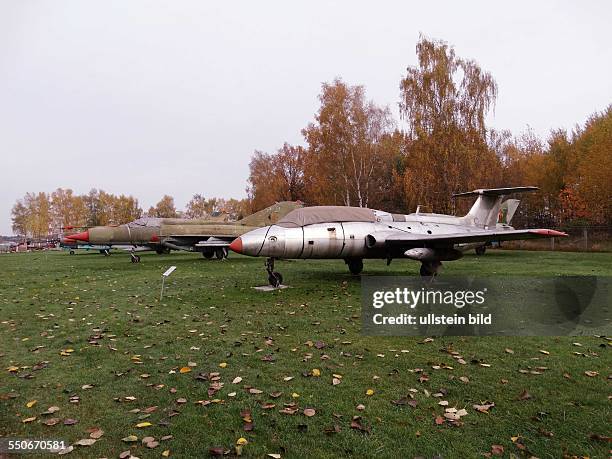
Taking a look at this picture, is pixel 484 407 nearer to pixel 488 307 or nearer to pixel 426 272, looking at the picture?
pixel 488 307

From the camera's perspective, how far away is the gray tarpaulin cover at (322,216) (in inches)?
426

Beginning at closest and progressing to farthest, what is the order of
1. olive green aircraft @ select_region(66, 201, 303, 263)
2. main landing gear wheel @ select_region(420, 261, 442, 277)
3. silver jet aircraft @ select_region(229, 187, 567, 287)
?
silver jet aircraft @ select_region(229, 187, 567, 287) → main landing gear wheel @ select_region(420, 261, 442, 277) → olive green aircraft @ select_region(66, 201, 303, 263)

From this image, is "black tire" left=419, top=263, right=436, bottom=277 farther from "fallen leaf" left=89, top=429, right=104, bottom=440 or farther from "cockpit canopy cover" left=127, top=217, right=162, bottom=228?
"cockpit canopy cover" left=127, top=217, right=162, bottom=228

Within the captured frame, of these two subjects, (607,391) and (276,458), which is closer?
(276,458)

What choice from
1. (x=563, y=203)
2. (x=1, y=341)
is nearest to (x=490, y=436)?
(x=1, y=341)

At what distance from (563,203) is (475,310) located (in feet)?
110

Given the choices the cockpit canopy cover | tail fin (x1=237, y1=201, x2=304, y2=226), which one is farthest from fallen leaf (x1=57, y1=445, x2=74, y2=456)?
the cockpit canopy cover

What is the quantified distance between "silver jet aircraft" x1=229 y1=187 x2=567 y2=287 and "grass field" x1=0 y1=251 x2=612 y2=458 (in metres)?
2.81

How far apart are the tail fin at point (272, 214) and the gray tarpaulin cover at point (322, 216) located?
12.1m

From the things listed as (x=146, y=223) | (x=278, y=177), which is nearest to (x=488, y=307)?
(x=146, y=223)

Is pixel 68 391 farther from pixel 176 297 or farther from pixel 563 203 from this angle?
pixel 563 203

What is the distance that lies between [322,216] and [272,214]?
1377 centimetres

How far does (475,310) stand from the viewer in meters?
7.80

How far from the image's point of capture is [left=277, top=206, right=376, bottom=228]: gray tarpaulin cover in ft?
35.5
